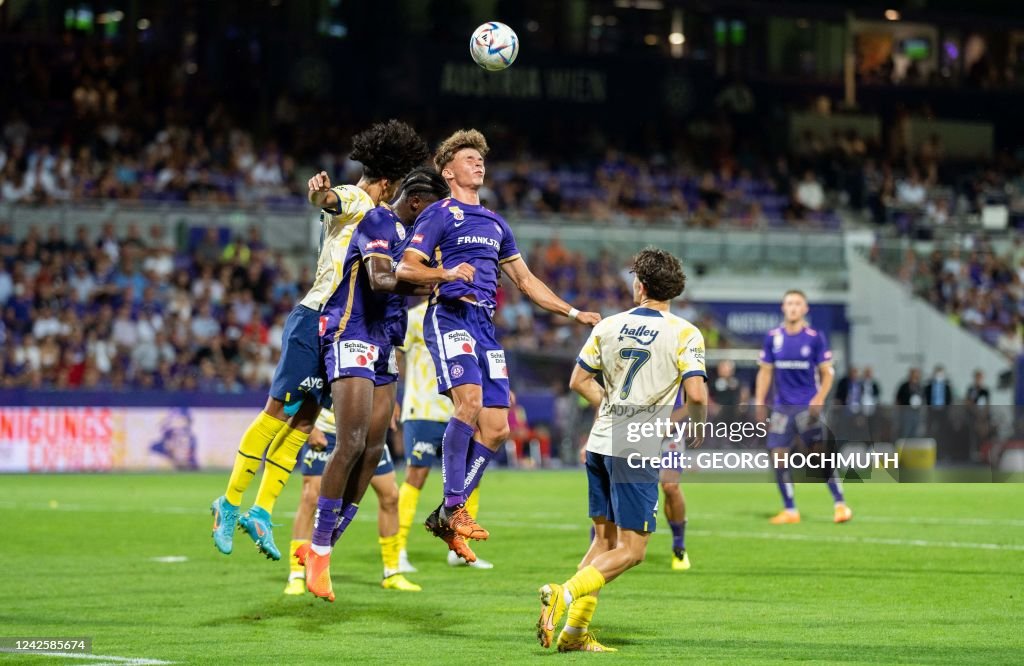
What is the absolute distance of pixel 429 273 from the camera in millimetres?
9406

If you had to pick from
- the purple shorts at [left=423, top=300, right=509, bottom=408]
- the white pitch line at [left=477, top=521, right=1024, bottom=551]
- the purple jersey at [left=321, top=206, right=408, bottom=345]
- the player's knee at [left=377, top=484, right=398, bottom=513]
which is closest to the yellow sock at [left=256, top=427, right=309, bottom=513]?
the purple jersey at [left=321, top=206, right=408, bottom=345]

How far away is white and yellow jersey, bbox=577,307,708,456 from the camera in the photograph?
28.9ft

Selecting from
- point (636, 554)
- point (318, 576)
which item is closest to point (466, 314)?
point (318, 576)

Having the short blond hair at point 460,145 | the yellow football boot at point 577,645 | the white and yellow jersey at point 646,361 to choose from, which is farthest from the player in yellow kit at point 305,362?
the yellow football boot at point 577,645

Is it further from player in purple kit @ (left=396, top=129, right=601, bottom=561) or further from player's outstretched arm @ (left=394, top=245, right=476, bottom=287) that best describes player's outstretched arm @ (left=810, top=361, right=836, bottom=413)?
player's outstretched arm @ (left=394, top=245, right=476, bottom=287)

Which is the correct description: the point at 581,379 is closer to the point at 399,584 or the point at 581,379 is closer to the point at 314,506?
the point at 399,584

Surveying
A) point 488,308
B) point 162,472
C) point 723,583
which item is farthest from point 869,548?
point 162,472

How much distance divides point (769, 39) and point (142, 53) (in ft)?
66.1

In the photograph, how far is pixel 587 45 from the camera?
45.2 m

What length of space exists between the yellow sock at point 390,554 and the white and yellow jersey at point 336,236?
232cm

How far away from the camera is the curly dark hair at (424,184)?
36.7 feet

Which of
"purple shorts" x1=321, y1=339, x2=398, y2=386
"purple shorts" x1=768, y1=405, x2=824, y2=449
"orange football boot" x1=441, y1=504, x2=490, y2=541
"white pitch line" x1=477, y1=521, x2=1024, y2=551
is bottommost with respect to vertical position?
"white pitch line" x1=477, y1=521, x2=1024, y2=551

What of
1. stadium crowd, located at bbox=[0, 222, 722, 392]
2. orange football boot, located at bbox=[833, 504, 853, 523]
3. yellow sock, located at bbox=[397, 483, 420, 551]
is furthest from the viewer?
stadium crowd, located at bbox=[0, 222, 722, 392]

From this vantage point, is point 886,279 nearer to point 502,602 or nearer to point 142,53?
point 142,53
